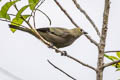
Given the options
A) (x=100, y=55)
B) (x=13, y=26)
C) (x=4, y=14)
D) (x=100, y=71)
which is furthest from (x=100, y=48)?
(x=13, y=26)

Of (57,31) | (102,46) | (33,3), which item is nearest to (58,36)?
(57,31)

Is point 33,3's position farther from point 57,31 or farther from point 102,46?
point 57,31

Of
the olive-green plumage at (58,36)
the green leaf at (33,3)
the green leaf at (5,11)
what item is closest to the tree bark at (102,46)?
the green leaf at (33,3)

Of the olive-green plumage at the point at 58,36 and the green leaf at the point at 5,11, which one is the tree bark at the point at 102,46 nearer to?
the green leaf at the point at 5,11

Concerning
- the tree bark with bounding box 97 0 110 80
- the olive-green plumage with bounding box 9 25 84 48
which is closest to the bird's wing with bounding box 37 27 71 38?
the olive-green plumage with bounding box 9 25 84 48

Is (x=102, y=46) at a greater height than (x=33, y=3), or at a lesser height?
lesser

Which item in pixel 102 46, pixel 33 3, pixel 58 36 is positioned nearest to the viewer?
pixel 102 46

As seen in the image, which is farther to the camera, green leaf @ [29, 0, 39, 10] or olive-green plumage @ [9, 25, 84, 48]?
olive-green plumage @ [9, 25, 84, 48]

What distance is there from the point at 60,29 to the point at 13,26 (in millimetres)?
1174

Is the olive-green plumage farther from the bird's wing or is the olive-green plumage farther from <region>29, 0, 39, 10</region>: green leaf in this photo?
<region>29, 0, 39, 10</region>: green leaf

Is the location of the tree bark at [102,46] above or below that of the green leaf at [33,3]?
below

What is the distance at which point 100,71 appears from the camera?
1.61 m

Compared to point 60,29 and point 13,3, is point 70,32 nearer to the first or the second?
point 60,29

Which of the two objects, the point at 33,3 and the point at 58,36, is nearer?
the point at 33,3
